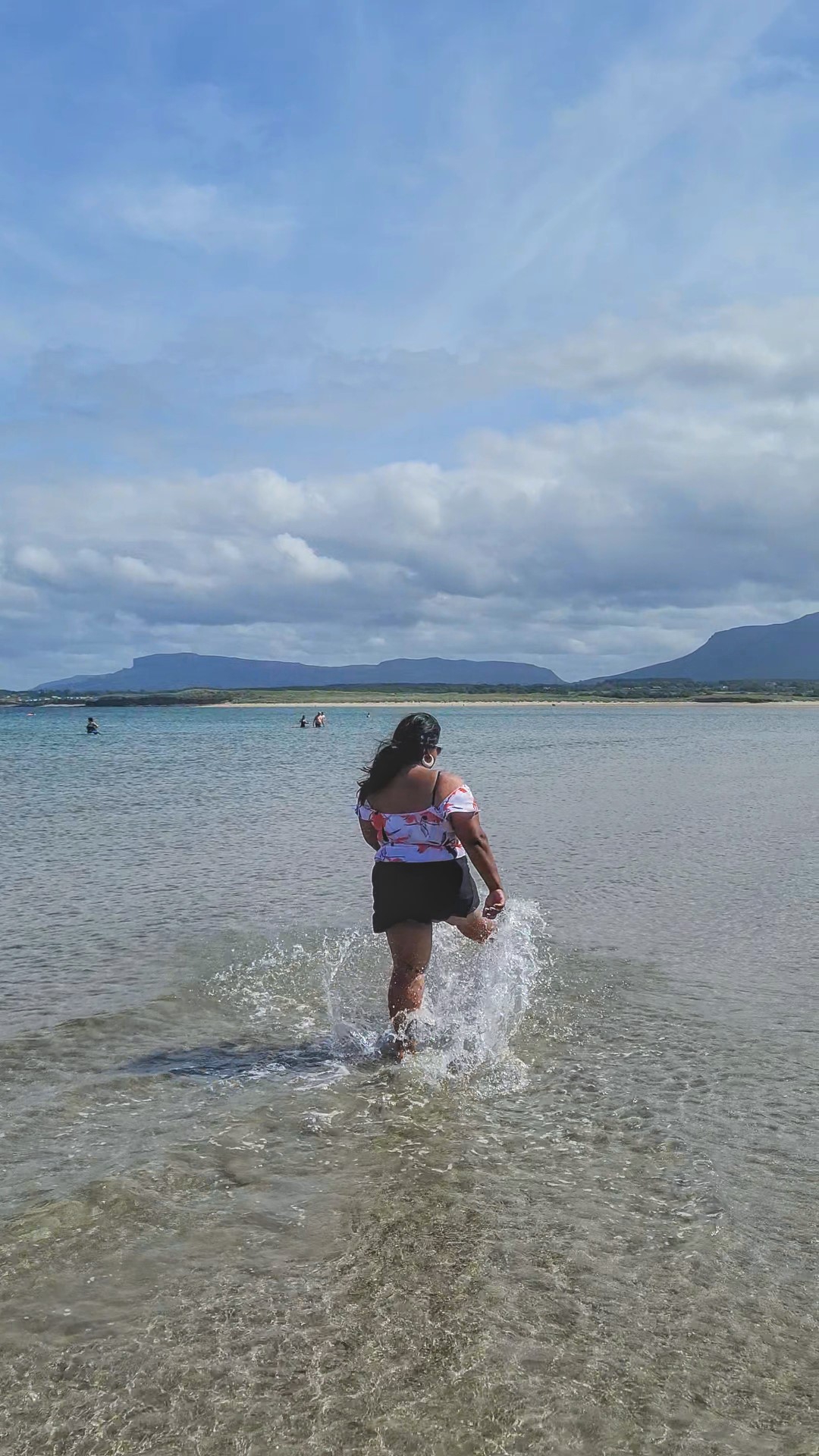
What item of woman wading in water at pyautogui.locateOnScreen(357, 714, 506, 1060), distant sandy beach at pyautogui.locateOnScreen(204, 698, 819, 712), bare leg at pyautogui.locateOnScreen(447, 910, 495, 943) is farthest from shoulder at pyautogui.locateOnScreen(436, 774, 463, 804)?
distant sandy beach at pyautogui.locateOnScreen(204, 698, 819, 712)

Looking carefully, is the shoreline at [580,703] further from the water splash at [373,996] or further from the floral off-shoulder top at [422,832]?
the floral off-shoulder top at [422,832]

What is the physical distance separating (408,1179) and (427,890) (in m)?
2.35

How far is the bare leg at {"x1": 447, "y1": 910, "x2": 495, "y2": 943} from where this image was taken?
818 centimetres

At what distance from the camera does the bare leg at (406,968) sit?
8148 millimetres

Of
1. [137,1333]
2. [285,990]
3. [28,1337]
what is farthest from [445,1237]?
[285,990]

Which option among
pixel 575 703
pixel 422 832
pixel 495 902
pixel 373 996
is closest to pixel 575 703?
pixel 575 703

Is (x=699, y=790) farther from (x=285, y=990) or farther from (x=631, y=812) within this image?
(x=285, y=990)

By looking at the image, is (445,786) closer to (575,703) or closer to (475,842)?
(475,842)

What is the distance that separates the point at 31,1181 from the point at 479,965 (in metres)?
4.79

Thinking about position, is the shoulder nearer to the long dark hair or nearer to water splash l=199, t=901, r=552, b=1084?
the long dark hair

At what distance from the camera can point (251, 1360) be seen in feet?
14.4

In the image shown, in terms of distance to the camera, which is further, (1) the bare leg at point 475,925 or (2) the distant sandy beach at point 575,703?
(2) the distant sandy beach at point 575,703

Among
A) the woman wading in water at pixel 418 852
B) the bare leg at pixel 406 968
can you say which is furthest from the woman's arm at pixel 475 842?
the bare leg at pixel 406 968

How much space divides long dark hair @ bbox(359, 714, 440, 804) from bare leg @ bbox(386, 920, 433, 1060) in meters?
1.16
